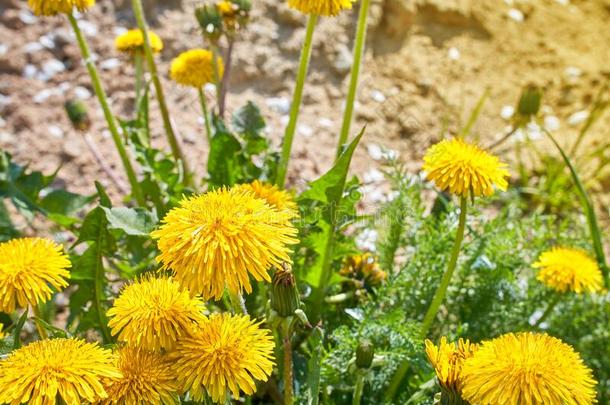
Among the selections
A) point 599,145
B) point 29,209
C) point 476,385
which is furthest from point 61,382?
point 599,145

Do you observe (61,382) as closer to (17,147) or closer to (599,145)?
(17,147)

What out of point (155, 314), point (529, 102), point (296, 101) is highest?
point (529, 102)

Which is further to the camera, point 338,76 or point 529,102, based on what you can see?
point 338,76

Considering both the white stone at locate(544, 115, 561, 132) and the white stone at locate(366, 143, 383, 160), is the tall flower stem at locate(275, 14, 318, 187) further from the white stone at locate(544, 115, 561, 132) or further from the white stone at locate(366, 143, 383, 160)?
the white stone at locate(544, 115, 561, 132)

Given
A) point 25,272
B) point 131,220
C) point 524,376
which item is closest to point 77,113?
point 131,220

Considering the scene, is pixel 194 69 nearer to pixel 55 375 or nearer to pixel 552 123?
→ pixel 55 375

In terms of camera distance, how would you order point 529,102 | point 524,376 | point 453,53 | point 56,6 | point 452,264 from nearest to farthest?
point 524,376 → point 452,264 → point 56,6 → point 529,102 → point 453,53

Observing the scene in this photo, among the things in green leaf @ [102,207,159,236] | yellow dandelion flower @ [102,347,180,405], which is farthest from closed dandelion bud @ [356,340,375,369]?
green leaf @ [102,207,159,236]
